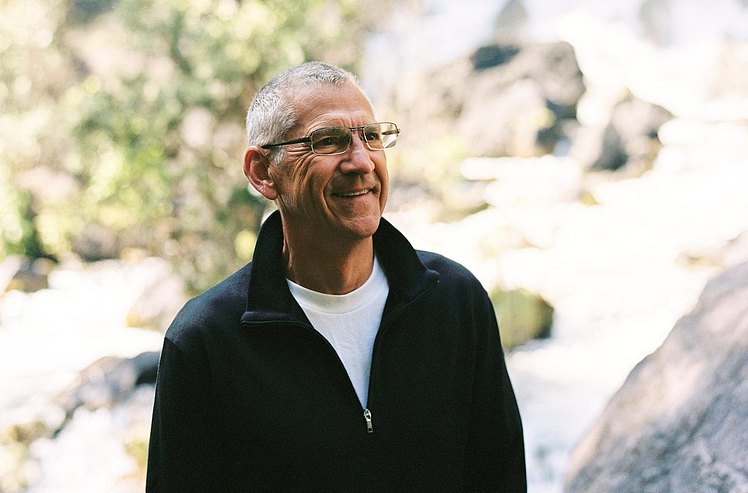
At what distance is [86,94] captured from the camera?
661cm

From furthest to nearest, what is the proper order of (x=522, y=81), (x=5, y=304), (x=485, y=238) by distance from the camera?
(x=522, y=81)
(x=5, y=304)
(x=485, y=238)

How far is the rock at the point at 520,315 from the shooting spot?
674cm

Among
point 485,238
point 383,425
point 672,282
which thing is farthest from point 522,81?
point 383,425

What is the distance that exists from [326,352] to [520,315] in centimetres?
576

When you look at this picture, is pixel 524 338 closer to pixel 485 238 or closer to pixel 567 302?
pixel 567 302

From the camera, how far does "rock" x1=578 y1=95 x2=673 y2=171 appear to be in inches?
430

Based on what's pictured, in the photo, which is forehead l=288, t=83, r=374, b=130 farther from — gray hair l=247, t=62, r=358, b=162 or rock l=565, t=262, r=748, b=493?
rock l=565, t=262, r=748, b=493

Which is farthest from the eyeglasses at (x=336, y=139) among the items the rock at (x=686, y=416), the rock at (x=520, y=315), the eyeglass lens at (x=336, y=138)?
the rock at (x=520, y=315)

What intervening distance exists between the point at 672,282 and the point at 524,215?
2671 millimetres

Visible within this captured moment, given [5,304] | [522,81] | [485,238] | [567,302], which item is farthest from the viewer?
[522,81]

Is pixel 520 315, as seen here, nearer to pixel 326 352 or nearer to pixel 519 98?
pixel 326 352

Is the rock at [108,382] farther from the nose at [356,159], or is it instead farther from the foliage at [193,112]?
the nose at [356,159]

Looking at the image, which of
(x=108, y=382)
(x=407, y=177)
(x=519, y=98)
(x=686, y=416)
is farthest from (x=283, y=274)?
(x=519, y=98)

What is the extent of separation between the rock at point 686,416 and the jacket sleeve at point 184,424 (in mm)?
1054
